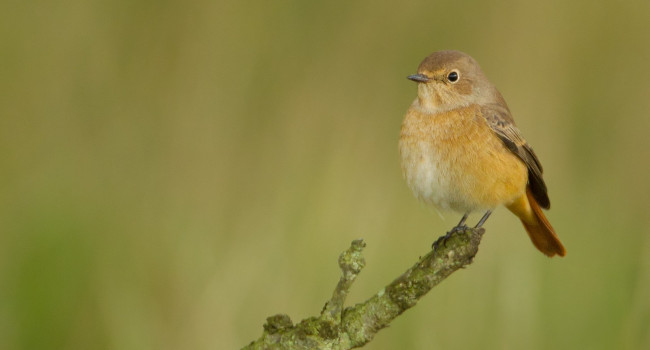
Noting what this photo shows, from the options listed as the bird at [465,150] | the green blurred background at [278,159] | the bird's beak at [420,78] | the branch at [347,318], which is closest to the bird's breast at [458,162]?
the bird at [465,150]

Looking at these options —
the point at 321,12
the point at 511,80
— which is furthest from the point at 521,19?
the point at 321,12

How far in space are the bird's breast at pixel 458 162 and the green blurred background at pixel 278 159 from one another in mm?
481

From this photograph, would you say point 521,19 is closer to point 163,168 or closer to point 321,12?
point 321,12

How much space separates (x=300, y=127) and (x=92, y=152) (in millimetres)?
1328

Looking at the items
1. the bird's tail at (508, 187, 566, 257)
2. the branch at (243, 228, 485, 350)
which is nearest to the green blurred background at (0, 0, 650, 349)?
the bird's tail at (508, 187, 566, 257)

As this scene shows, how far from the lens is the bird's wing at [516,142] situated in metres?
4.79

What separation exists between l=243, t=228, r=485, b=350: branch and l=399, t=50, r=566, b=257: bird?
176cm

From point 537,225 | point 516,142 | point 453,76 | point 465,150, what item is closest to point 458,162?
point 465,150

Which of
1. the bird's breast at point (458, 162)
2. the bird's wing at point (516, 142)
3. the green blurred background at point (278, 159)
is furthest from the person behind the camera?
the green blurred background at point (278, 159)

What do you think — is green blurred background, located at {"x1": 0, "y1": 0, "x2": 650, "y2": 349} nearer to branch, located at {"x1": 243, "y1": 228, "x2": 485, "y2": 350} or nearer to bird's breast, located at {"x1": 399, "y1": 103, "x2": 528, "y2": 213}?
bird's breast, located at {"x1": 399, "y1": 103, "x2": 528, "y2": 213}

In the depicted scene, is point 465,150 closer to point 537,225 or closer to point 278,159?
point 537,225

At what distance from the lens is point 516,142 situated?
4812mm

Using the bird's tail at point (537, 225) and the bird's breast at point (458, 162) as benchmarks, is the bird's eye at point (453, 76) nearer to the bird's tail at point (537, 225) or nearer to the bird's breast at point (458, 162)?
the bird's breast at point (458, 162)

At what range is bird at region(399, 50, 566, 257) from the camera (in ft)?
15.1
